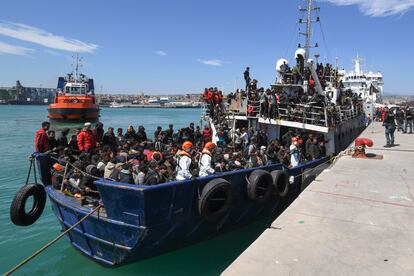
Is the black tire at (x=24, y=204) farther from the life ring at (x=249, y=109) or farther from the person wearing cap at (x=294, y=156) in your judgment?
the life ring at (x=249, y=109)

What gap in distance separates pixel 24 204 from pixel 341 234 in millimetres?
6597

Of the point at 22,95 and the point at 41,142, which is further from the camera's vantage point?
the point at 22,95

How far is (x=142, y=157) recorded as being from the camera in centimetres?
809

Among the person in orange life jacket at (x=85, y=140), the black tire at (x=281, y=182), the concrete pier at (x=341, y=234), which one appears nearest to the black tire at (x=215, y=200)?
the concrete pier at (x=341, y=234)

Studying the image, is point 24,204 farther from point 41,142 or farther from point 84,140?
point 84,140

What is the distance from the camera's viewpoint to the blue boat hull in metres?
6.06

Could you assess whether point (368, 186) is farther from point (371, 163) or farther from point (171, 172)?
point (171, 172)

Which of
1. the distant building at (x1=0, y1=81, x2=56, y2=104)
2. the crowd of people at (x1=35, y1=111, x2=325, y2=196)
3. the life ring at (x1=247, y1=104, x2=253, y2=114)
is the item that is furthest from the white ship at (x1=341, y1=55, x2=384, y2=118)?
the distant building at (x1=0, y1=81, x2=56, y2=104)

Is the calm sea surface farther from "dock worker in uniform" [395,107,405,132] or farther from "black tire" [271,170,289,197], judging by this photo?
"dock worker in uniform" [395,107,405,132]

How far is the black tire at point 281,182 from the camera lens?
28.2 ft

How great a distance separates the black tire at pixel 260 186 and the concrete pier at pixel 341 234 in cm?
89

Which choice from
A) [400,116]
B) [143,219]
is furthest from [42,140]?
[400,116]

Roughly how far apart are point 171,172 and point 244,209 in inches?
76.5

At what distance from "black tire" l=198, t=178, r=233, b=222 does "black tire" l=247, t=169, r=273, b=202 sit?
0.77 m
